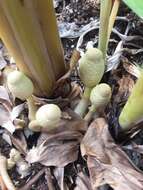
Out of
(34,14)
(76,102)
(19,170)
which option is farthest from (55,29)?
(19,170)

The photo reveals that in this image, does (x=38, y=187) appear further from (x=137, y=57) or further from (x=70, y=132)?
(x=137, y=57)

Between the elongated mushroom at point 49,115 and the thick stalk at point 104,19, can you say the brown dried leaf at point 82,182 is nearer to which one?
the elongated mushroom at point 49,115

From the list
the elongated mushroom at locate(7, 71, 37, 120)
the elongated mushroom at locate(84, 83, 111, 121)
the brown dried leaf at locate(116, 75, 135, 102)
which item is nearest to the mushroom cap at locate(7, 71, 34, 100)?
the elongated mushroom at locate(7, 71, 37, 120)

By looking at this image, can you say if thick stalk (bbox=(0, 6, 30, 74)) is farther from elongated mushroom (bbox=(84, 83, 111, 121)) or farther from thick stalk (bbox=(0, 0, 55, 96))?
elongated mushroom (bbox=(84, 83, 111, 121))

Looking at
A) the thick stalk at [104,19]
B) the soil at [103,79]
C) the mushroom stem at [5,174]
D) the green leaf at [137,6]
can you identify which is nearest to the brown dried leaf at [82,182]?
the soil at [103,79]

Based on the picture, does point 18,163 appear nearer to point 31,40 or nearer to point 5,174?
point 5,174
